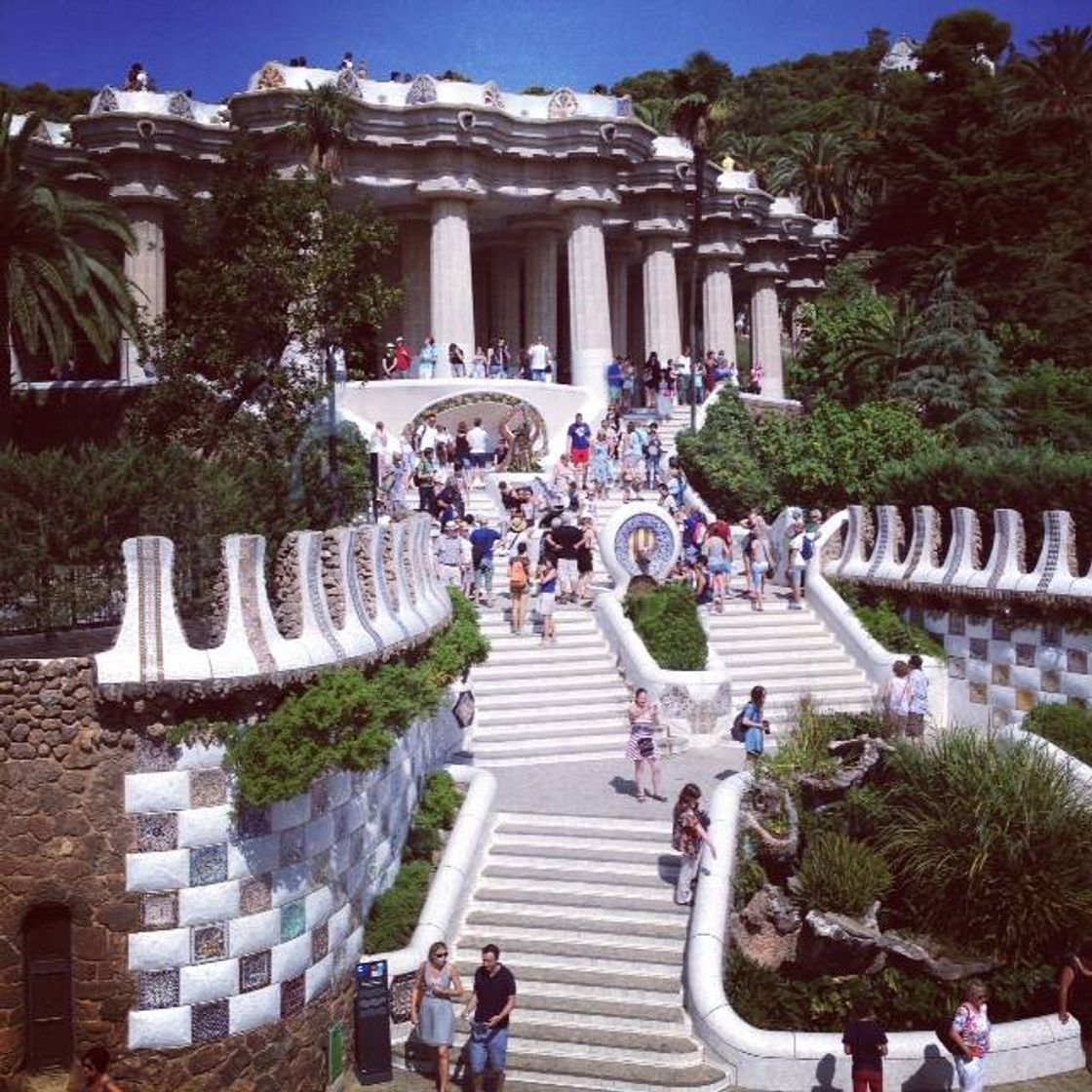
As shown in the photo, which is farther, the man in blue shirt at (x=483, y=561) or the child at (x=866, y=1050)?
the man in blue shirt at (x=483, y=561)

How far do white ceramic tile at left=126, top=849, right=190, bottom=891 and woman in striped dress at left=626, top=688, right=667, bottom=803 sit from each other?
685cm

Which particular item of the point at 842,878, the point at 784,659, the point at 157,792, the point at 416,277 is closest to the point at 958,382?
the point at 416,277

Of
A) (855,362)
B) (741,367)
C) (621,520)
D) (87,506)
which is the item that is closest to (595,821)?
(87,506)

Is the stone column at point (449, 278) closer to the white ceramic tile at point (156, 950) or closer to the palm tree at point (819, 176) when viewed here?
the white ceramic tile at point (156, 950)

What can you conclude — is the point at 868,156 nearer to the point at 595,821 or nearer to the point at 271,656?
the point at 595,821

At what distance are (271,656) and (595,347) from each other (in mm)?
30084

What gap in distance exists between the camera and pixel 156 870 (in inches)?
487

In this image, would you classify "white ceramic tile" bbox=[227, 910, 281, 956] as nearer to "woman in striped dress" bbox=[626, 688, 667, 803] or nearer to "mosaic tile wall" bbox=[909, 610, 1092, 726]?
"woman in striped dress" bbox=[626, 688, 667, 803]

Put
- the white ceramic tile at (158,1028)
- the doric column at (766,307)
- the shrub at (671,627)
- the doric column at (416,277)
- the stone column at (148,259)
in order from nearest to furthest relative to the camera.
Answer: the white ceramic tile at (158,1028) < the shrub at (671,627) < the stone column at (148,259) < the doric column at (416,277) < the doric column at (766,307)

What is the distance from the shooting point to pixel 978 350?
38.6 m

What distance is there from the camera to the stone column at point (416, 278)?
139ft

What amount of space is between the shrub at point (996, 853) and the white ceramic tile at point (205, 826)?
7907 millimetres

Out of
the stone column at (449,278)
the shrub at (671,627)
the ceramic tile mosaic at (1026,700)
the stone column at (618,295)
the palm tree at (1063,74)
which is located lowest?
the ceramic tile mosaic at (1026,700)

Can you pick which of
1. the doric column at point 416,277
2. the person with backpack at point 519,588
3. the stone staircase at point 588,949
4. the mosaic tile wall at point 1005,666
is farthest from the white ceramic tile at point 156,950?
the doric column at point 416,277
